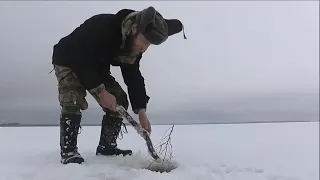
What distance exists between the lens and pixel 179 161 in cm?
264

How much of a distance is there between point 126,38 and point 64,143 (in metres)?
0.79

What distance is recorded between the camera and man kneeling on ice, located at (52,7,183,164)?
7.38ft

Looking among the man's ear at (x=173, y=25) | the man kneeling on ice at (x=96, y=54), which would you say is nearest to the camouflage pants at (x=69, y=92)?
the man kneeling on ice at (x=96, y=54)

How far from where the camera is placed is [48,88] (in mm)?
3553

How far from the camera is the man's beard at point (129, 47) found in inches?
92.4

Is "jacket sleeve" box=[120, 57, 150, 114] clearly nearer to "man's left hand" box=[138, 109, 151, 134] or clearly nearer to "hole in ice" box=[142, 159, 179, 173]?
"man's left hand" box=[138, 109, 151, 134]

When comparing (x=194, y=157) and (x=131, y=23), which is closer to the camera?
(x=131, y=23)

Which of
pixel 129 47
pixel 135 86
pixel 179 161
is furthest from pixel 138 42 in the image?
pixel 179 161

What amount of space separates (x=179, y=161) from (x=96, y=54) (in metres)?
0.94

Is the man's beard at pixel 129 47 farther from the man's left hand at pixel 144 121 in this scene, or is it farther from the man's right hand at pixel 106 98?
the man's left hand at pixel 144 121

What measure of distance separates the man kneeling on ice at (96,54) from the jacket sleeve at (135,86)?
2.7 inches

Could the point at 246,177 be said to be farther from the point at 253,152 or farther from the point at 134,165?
the point at 253,152

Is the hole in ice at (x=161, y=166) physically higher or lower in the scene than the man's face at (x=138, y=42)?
lower

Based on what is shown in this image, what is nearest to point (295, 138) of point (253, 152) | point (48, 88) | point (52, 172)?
point (253, 152)
